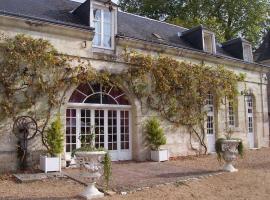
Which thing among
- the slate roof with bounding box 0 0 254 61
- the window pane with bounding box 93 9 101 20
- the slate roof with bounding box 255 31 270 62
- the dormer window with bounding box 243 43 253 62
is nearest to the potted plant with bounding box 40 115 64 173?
the slate roof with bounding box 0 0 254 61

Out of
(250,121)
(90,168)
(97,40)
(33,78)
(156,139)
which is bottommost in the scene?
(90,168)

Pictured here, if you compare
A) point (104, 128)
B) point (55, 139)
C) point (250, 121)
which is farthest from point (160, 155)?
point (250, 121)

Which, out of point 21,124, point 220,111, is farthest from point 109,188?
point 220,111

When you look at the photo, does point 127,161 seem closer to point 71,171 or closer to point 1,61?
point 71,171

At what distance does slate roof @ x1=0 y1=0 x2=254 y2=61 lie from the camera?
10391 millimetres

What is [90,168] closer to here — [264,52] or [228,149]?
[228,149]

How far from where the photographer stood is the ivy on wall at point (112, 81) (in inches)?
375

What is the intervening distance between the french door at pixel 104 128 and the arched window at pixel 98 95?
28 cm

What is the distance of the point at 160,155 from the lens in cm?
1186

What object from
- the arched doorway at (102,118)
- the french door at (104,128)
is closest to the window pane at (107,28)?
the arched doorway at (102,118)

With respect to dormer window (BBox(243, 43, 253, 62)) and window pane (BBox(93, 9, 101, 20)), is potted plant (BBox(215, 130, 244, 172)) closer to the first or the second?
window pane (BBox(93, 9, 101, 20))

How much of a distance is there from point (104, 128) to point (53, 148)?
7.87ft

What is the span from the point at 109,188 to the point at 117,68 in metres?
5.29

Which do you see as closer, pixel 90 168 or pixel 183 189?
pixel 90 168
